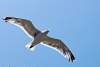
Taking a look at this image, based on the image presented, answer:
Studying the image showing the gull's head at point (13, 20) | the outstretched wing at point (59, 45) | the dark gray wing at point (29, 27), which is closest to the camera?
the gull's head at point (13, 20)

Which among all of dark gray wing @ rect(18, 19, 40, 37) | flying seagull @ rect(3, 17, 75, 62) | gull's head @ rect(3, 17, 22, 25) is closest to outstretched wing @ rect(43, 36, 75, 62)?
flying seagull @ rect(3, 17, 75, 62)

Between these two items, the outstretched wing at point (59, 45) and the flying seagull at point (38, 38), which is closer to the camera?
the flying seagull at point (38, 38)

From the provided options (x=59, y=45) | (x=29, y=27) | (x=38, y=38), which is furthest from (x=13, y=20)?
(x=59, y=45)

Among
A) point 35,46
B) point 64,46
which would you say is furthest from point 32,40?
point 64,46

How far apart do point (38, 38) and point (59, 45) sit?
1.53 m

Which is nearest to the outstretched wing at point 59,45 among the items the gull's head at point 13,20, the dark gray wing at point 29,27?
the dark gray wing at point 29,27

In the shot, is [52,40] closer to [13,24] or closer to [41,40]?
[41,40]

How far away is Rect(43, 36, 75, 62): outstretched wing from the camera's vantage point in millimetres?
24125

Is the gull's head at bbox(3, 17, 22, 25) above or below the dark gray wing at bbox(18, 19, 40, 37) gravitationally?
below

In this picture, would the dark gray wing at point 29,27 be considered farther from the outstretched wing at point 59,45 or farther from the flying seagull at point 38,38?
the outstretched wing at point 59,45

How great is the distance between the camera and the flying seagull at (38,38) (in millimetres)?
22434

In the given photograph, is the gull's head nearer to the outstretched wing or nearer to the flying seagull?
the flying seagull

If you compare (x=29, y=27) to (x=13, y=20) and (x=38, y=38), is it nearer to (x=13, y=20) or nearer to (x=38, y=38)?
(x=38, y=38)

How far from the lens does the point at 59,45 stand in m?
24.3
